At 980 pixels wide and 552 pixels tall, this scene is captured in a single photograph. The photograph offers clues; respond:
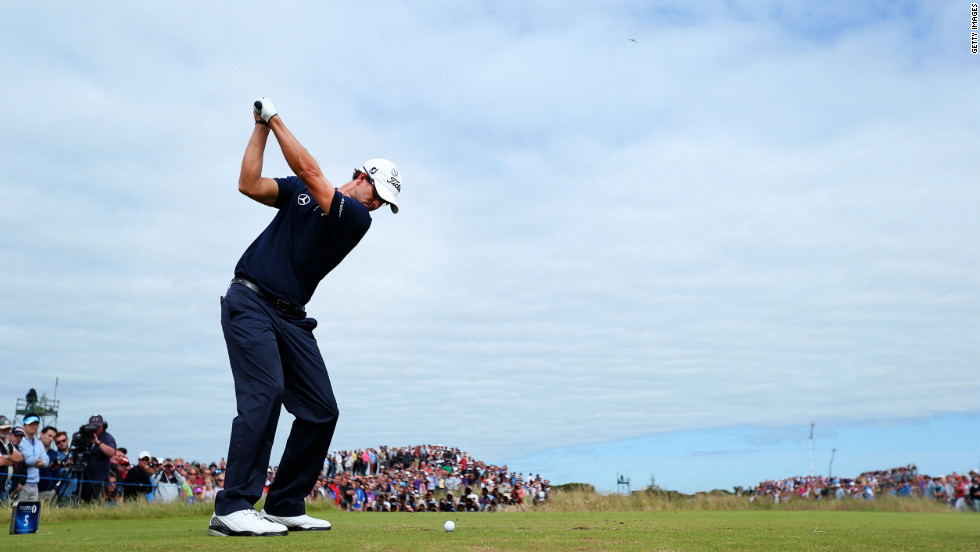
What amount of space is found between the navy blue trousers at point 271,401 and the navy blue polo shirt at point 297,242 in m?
0.17

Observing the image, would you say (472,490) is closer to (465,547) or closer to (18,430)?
(18,430)

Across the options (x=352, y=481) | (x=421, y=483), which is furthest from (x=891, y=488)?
(x=352, y=481)

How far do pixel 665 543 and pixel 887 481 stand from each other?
4943 cm

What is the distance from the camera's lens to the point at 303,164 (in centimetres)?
568

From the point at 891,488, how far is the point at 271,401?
40729 mm

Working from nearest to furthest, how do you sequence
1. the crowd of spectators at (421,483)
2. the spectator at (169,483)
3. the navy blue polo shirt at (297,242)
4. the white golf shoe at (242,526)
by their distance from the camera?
the white golf shoe at (242,526), the navy blue polo shirt at (297,242), the spectator at (169,483), the crowd of spectators at (421,483)

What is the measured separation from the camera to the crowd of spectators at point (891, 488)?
91.1 feet

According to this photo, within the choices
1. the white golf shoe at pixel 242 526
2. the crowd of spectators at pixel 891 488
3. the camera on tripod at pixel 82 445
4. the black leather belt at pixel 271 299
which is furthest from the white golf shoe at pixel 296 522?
the crowd of spectators at pixel 891 488

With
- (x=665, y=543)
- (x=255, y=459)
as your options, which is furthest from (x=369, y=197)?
(x=665, y=543)

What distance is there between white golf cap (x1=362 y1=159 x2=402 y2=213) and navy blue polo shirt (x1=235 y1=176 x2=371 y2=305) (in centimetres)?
24

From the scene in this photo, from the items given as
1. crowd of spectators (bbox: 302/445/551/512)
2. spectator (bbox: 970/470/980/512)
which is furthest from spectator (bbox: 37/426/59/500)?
spectator (bbox: 970/470/980/512)

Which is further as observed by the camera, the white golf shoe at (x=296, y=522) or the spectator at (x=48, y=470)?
the spectator at (x=48, y=470)

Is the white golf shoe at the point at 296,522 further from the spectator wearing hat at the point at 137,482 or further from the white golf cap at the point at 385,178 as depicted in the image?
the spectator wearing hat at the point at 137,482

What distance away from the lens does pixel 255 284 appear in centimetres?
601
